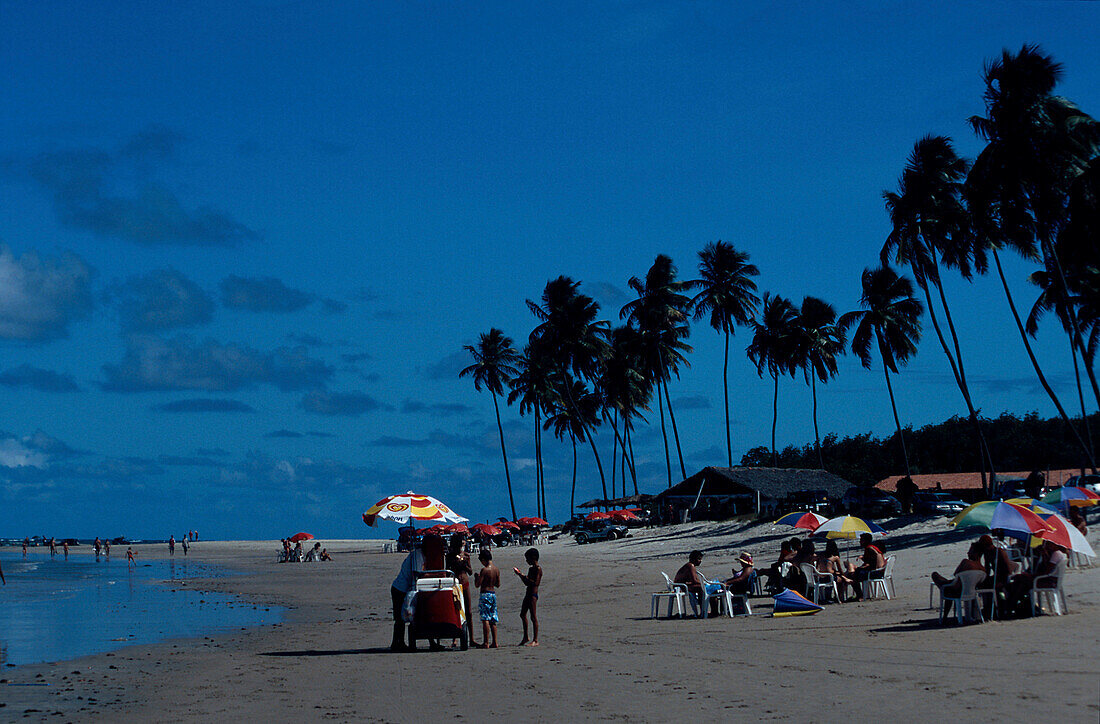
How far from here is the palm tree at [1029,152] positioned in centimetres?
3250

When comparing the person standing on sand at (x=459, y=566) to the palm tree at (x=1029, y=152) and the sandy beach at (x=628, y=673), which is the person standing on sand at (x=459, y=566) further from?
the palm tree at (x=1029, y=152)

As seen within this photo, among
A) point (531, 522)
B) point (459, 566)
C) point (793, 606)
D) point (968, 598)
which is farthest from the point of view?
point (531, 522)

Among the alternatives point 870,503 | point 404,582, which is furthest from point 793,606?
point 870,503

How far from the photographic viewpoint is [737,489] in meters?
52.2

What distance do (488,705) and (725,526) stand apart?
3357 cm

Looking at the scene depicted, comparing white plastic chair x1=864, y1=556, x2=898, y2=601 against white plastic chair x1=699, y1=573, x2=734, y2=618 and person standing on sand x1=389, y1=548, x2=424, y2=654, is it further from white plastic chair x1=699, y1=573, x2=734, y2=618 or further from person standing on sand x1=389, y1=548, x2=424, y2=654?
person standing on sand x1=389, y1=548, x2=424, y2=654

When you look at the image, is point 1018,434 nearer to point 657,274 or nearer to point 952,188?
point 657,274

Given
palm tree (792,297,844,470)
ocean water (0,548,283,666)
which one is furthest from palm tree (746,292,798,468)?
ocean water (0,548,283,666)

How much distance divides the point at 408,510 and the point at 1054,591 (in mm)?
9300

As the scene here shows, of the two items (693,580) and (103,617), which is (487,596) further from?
(103,617)

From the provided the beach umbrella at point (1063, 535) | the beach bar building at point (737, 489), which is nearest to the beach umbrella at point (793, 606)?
the beach umbrella at point (1063, 535)

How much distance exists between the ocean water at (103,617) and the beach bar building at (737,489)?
28.1m

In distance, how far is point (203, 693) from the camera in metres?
10.6

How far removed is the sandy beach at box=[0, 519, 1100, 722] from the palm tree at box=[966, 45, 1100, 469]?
19.3 meters
